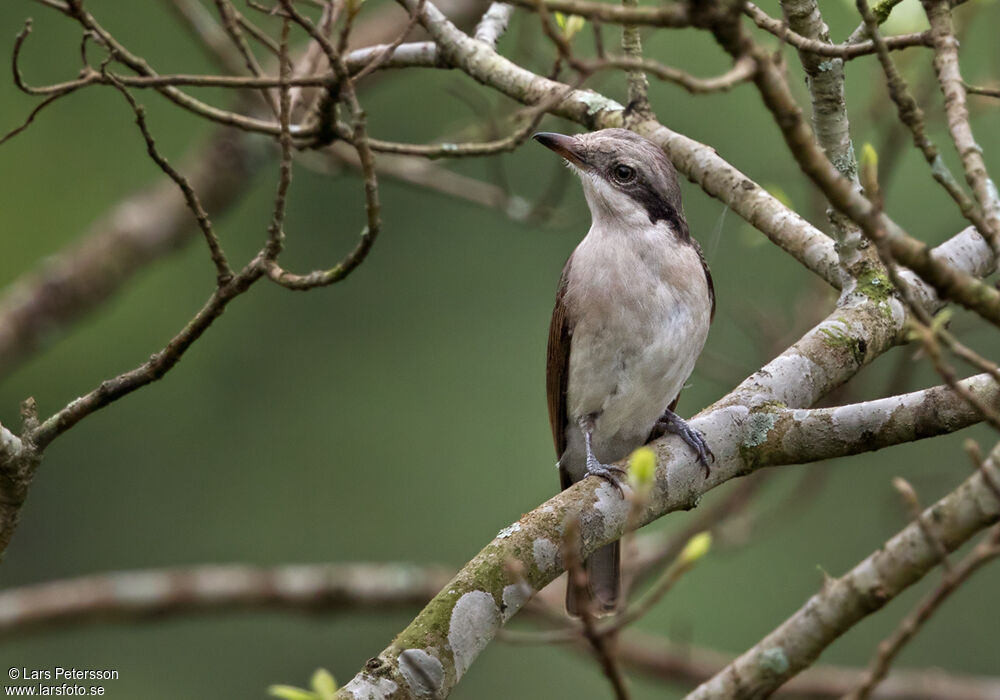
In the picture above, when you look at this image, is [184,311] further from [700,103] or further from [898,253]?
[898,253]

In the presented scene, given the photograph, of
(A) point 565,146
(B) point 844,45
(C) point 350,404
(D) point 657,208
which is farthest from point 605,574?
(C) point 350,404

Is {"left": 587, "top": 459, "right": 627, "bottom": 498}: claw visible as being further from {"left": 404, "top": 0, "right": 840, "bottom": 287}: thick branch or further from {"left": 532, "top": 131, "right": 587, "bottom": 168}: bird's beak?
{"left": 532, "top": 131, "right": 587, "bottom": 168}: bird's beak

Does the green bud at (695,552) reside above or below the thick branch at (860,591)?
above

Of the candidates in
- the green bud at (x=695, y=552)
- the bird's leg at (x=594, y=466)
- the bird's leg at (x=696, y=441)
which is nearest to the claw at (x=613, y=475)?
the bird's leg at (x=594, y=466)

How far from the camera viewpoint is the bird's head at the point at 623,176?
15.1 ft

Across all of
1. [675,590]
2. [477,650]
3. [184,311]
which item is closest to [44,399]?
[184,311]

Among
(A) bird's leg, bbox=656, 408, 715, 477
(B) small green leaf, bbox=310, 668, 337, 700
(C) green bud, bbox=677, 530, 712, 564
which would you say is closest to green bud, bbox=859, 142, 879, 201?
(C) green bud, bbox=677, 530, 712, 564

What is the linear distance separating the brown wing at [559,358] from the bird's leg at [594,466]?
161 millimetres

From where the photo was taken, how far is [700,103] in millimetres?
11805

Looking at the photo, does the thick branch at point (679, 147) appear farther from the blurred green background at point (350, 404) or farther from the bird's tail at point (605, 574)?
the blurred green background at point (350, 404)

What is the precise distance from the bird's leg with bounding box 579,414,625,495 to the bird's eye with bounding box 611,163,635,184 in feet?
3.14

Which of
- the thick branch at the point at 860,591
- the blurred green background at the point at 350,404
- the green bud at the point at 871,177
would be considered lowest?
the thick branch at the point at 860,591

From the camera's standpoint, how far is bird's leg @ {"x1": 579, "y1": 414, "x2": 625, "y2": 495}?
141 inches

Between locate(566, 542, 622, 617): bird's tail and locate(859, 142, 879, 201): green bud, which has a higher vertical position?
locate(566, 542, 622, 617): bird's tail
